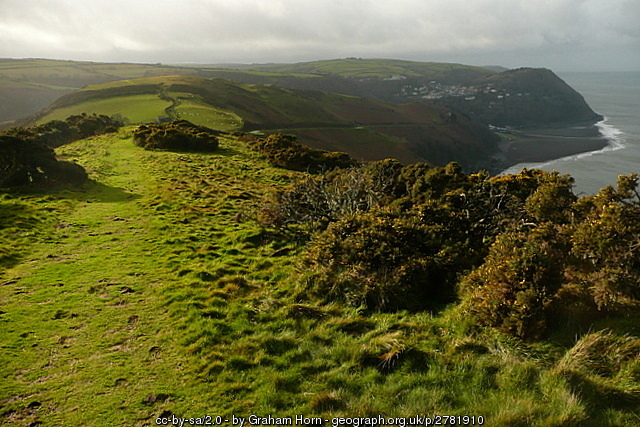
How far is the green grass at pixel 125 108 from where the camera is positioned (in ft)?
243

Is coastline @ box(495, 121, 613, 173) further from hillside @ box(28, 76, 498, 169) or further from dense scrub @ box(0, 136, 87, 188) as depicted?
dense scrub @ box(0, 136, 87, 188)

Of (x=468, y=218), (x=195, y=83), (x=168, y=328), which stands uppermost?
(x=195, y=83)

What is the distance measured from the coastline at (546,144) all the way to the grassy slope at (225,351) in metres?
101

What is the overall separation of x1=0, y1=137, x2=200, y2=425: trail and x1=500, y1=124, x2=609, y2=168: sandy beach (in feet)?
369

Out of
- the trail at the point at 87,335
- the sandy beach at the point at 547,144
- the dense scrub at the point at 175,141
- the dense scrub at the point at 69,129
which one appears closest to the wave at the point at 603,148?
the sandy beach at the point at 547,144

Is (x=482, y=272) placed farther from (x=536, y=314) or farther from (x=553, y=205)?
(x=553, y=205)

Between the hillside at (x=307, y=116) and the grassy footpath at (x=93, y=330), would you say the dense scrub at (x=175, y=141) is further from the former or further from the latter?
the hillside at (x=307, y=116)

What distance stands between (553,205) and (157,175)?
81.6 feet

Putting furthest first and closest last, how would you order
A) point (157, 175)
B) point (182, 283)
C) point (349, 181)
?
point (157, 175) → point (349, 181) → point (182, 283)

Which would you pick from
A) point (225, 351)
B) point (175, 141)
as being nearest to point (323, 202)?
point (225, 351)

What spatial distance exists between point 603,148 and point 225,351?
138759 mm

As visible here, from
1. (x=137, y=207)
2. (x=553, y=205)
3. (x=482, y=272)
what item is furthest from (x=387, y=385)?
(x=137, y=207)

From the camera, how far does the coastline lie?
10819 centimetres

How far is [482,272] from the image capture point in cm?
788
